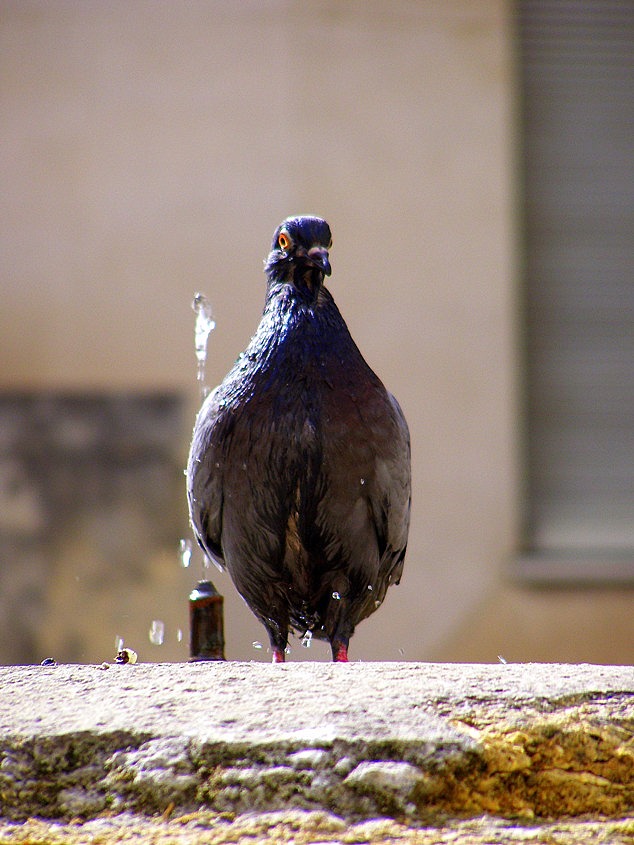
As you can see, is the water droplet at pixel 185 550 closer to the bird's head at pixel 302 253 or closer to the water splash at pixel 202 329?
the water splash at pixel 202 329

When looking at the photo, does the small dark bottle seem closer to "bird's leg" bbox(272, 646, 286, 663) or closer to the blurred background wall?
"bird's leg" bbox(272, 646, 286, 663)

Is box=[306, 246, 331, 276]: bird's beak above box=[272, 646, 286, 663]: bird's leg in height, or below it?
above

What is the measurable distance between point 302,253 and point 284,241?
0.08 metres

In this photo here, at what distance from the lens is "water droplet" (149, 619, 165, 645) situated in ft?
21.9

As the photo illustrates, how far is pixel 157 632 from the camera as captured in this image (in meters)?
6.73

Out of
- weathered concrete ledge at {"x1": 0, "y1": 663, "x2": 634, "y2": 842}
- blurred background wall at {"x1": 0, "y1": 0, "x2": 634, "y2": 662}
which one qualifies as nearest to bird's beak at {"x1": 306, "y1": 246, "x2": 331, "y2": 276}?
weathered concrete ledge at {"x1": 0, "y1": 663, "x2": 634, "y2": 842}

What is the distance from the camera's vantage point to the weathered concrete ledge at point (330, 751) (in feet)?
6.81

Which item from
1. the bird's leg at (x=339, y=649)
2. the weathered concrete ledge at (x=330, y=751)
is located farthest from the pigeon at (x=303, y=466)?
the weathered concrete ledge at (x=330, y=751)

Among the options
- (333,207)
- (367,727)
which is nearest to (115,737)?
(367,727)

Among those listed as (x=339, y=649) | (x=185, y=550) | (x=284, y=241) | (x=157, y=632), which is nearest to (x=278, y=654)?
(x=339, y=649)

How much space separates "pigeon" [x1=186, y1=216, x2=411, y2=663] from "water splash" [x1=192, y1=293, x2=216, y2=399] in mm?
3052

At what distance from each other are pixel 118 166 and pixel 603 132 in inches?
116

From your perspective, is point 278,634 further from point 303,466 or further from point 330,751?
point 330,751

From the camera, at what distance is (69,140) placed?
23.6ft
